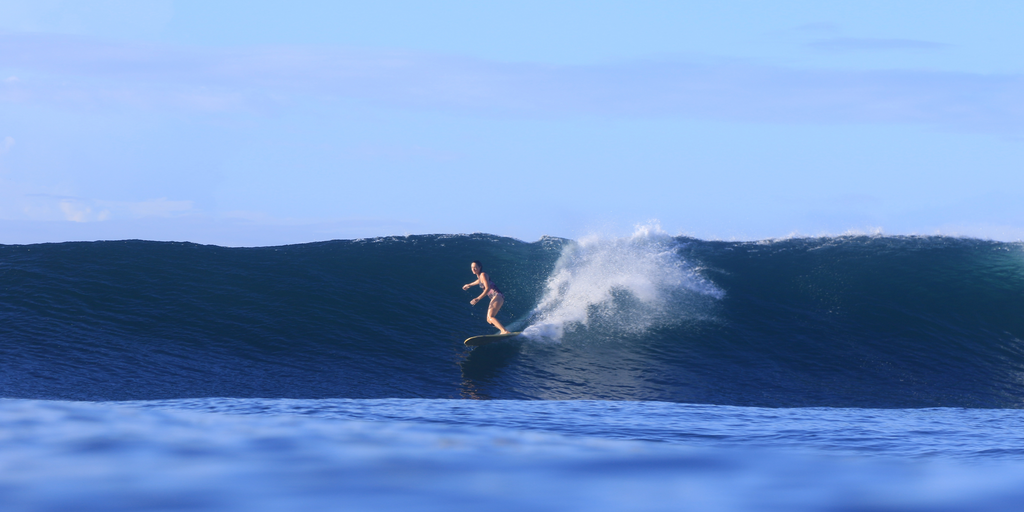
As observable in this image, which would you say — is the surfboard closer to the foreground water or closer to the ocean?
the ocean

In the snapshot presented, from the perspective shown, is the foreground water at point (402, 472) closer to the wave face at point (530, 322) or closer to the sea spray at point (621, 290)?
the wave face at point (530, 322)

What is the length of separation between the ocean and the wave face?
0.06 meters

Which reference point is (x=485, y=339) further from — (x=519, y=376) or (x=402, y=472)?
(x=402, y=472)

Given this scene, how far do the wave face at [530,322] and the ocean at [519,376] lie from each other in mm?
65

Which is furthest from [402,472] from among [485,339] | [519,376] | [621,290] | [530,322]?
[621,290]

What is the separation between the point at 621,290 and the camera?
1312 cm

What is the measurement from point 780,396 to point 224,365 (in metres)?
7.54

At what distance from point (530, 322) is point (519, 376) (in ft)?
9.20

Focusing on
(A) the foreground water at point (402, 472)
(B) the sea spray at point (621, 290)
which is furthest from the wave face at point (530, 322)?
(A) the foreground water at point (402, 472)

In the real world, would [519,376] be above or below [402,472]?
below

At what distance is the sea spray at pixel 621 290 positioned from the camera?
11953 millimetres

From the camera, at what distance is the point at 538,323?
38.5ft

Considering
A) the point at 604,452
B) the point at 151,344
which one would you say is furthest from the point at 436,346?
the point at 604,452

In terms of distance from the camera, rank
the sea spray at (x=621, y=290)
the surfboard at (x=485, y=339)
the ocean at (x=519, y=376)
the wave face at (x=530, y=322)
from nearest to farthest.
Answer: the ocean at (x=519, y=376)
the wave face at (x=530, y=322)
the surfboard at (x=485, y=339)
the sea spray at (x=621, y=290)
